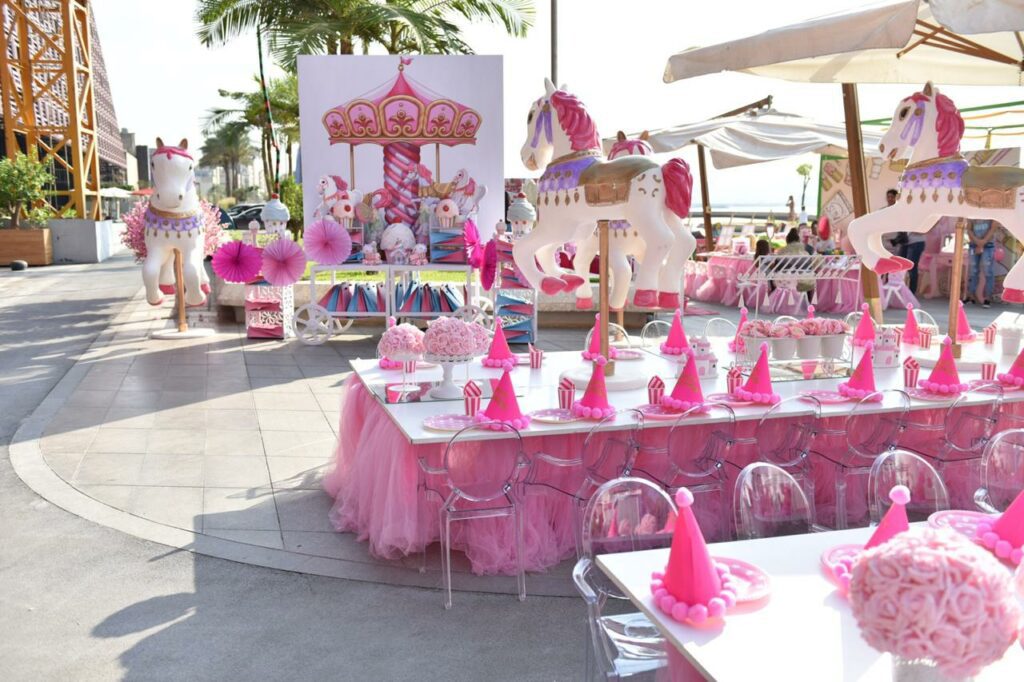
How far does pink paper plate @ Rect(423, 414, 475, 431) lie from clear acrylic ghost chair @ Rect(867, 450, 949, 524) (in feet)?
5.71

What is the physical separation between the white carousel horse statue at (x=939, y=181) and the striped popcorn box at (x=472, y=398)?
2.97 meters

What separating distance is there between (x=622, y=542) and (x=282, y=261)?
749 cm

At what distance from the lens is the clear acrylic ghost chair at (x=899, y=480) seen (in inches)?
131

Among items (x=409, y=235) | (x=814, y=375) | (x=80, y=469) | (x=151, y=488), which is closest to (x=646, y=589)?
(x=814, y=375)

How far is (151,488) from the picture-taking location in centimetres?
533

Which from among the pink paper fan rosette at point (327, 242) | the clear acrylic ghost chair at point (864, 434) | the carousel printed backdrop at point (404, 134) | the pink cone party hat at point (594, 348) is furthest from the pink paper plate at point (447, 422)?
the carousel printed backdrop at point (404, 134)

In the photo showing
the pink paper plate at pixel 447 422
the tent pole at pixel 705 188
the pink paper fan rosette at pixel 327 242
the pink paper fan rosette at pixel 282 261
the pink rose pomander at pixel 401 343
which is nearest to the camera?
the pink paper plate at pixel 447 422

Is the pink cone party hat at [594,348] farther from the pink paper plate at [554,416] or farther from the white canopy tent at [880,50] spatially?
the white canopy tent at [880,50]

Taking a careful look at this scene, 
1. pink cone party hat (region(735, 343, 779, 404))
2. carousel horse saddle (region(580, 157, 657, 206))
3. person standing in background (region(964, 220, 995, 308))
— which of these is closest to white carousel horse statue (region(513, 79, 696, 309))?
carousel horse saddle (region(580, 157, 657, 206))

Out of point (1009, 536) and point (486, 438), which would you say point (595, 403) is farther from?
point (1009, 536)

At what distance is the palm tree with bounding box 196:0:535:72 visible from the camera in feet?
51.6

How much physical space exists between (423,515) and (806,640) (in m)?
2.45

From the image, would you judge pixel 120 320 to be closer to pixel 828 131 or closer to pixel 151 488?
pixel 151 488

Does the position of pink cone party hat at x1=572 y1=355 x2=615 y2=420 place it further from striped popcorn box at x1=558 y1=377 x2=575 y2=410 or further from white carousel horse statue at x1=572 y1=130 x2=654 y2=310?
white carousel horse statue at x1=572 y1=130 x2=654 y2=310
